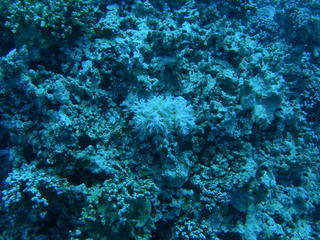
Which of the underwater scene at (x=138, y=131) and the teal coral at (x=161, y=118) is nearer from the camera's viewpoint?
the underwater scene at (x=138, y=131)

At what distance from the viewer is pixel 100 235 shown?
2930 millimetres

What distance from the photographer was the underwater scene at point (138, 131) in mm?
3127

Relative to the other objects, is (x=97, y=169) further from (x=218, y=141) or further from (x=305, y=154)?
(x=305, y=154)

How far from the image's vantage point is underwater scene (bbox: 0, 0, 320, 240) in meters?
3.13

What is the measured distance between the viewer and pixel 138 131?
347cm

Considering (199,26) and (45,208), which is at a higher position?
(199,26)

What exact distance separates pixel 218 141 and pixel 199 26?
2.48 metres

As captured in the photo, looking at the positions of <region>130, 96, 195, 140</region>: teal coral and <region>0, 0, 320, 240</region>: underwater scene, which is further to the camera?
<region>130, 96, 195, 140</region>: teal coral

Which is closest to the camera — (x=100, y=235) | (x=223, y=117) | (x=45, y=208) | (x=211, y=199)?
(x=100, y=235)

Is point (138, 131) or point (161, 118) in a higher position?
point (161, 118)

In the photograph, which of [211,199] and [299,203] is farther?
[299,203]

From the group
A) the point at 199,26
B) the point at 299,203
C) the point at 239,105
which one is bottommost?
the point at 299,203

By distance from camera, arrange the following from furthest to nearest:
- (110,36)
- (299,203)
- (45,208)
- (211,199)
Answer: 1. (299,203)
2. (110,36)
3. (211,199)
4. (45,208)

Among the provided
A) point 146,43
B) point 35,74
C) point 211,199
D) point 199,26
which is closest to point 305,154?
point 211,199
